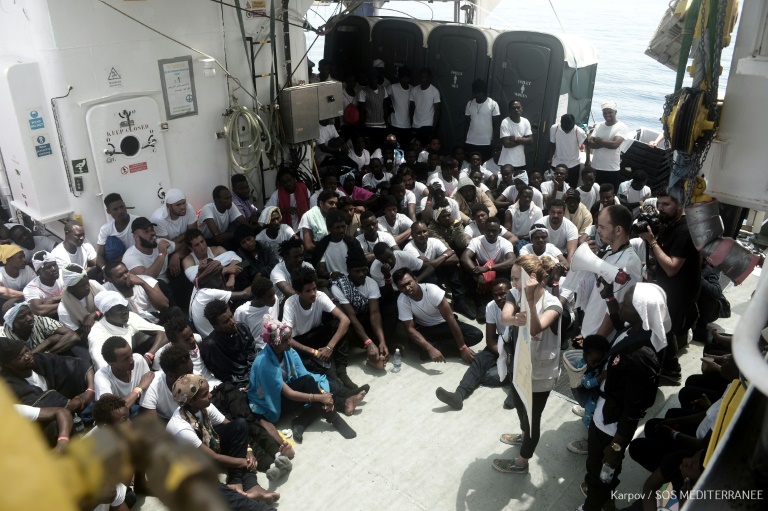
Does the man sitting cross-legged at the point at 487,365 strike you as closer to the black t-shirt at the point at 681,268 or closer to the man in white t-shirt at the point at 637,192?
the black t-shirt at the point at 681,268

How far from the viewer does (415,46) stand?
11078 mm

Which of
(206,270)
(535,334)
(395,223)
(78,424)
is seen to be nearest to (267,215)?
(206,270)

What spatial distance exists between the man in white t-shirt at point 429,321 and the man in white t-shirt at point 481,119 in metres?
4.75

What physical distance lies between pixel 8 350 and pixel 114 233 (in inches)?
85.9

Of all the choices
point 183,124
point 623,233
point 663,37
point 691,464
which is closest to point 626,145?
point 663,37

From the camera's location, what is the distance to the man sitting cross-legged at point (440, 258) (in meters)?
6.82

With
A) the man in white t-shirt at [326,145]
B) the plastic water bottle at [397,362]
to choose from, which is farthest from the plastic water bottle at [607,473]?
the man in white t-shirt at [326,145]

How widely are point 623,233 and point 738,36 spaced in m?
1.37

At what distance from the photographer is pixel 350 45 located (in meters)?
11.9

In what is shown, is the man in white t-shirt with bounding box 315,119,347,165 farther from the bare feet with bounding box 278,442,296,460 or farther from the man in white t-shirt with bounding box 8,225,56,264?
the bare feet with bounding box 278,442,296,460

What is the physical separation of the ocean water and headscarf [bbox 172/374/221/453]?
7.36m

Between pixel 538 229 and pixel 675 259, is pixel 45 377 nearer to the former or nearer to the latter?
pixel 538 229

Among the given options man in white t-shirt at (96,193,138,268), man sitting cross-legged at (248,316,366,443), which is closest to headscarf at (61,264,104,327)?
man in white t-shirt at (96,193,138,268)

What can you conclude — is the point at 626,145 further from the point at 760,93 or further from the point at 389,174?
the point at 760,93
